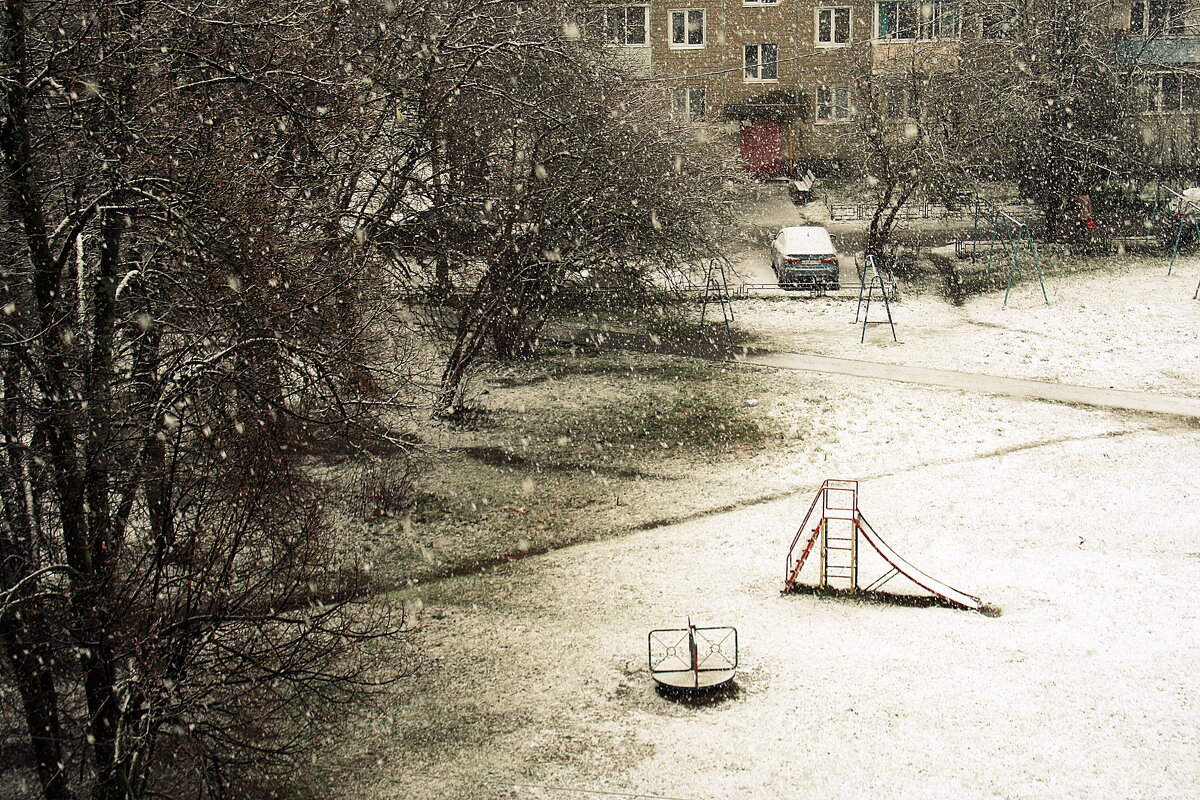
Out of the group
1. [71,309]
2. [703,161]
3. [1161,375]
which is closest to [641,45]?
[703,161]

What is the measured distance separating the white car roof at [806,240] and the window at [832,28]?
44.3 feet

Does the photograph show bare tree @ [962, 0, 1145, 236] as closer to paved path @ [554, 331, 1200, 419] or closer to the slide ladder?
paved path @ [554, 331, 1200, 419]

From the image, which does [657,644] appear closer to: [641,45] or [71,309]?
[71,309]

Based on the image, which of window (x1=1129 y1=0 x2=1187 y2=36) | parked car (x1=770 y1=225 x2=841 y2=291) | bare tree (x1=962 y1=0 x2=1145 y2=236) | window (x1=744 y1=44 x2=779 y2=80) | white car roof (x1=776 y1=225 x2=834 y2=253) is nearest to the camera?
parked car (x1=770 y1=225 x2=841 y2=291)

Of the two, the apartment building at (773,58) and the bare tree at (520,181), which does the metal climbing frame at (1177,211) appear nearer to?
the apartment building at (773,58)

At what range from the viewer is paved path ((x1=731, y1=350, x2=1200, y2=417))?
17.5m

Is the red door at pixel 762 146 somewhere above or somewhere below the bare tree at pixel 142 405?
above

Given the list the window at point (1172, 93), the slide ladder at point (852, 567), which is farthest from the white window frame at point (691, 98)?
the slide ladder at point (852, 567)

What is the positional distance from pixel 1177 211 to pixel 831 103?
40.1ft

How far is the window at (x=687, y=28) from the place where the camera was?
123 ft

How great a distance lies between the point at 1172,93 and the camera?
127 feet

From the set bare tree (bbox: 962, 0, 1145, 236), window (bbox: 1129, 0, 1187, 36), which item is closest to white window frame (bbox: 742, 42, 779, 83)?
bare tree (bbox: 962, 0, 1145, 236)

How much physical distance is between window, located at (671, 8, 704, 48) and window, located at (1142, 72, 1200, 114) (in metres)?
14.7

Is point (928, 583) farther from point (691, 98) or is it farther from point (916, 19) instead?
point (691, 98)
